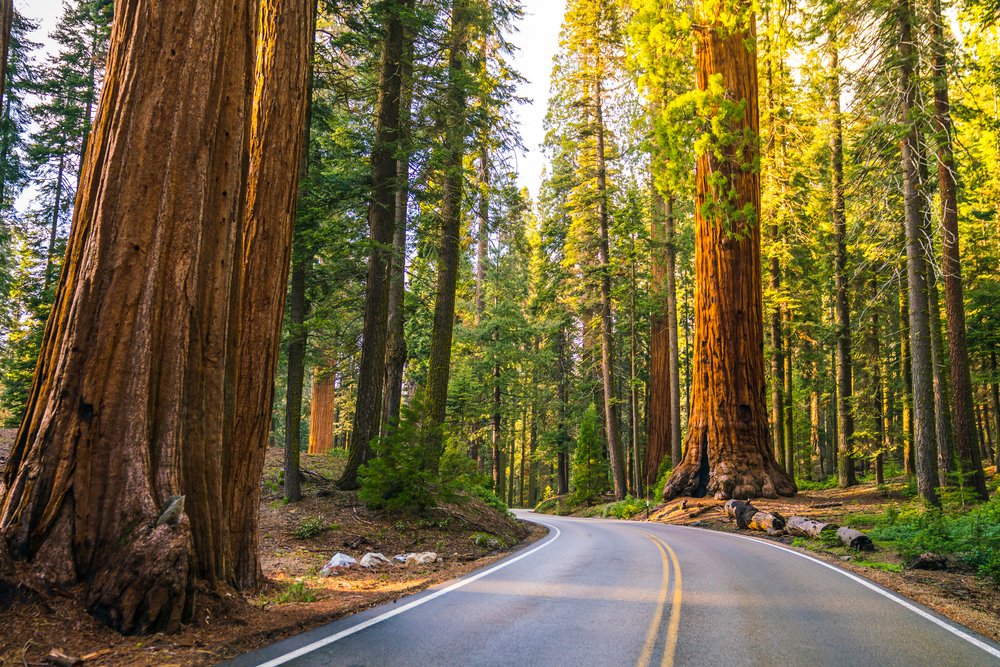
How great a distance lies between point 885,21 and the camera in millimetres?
12523

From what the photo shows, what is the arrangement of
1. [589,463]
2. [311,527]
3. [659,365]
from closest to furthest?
[311,527], [659,365], [589,463]

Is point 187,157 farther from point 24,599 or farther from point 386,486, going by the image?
point 386,486

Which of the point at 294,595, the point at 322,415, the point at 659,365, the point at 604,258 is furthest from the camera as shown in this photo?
the point at 604,258

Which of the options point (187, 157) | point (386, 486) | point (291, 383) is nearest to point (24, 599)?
point (187, 157)

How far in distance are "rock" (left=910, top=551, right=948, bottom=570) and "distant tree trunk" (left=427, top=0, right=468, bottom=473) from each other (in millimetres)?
9087

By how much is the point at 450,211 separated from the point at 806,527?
39.8 ft

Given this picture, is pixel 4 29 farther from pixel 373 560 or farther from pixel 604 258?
pixel 604 258

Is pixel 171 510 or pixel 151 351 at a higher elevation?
pixel 151 351

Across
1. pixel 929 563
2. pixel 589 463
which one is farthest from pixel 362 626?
pixel 589 463

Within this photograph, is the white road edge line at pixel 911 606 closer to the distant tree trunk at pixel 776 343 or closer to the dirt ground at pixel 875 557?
the dirt ground at pixel 875 557

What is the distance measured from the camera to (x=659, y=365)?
2688 centimetres

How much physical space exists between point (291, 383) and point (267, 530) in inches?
129

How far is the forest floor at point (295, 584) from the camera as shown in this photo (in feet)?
12.5

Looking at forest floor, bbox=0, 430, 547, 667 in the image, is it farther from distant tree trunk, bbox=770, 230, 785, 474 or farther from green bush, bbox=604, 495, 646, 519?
distant tree trunk, bbox=770, 230, 785, 474
